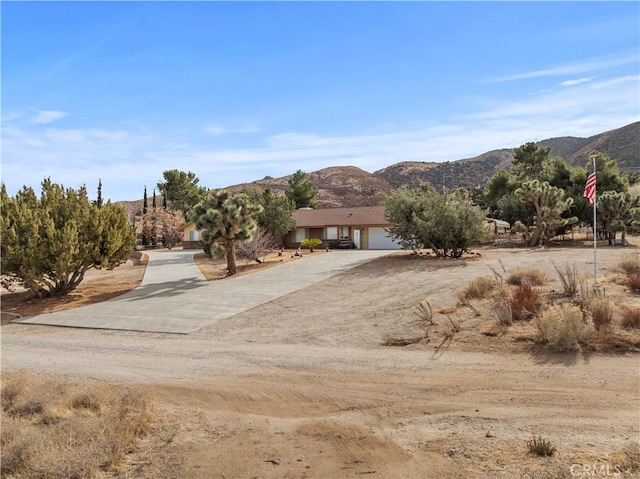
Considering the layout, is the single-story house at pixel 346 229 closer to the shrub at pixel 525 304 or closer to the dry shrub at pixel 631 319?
the shrub at pixel 525 304

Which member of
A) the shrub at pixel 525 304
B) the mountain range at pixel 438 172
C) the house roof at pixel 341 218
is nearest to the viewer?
the shrub at pixel 525 304

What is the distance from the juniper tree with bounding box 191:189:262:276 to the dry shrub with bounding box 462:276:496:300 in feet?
49.9

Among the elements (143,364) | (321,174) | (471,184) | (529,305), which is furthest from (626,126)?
(143,364)

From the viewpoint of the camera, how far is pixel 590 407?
6801mm

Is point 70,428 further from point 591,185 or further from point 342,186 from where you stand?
point 342,186

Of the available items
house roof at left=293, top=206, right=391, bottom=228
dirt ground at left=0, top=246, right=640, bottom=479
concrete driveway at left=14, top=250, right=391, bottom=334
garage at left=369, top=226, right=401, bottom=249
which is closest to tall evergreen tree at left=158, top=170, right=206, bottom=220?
house roof at left=293, top=206, right=391, bottom=228

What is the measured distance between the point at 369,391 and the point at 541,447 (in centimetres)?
315

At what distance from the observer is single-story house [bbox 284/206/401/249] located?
44031mm

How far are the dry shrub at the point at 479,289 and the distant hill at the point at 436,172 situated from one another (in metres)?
82.8

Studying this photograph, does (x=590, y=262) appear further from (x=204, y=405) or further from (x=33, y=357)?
(x=33, y=357)

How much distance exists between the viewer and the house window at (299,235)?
47375 mm

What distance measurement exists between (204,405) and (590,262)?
710 inches

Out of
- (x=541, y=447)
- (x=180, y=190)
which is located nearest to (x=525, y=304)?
(x=541, y=447)

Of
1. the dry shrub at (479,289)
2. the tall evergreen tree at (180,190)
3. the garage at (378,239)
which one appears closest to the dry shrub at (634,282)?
the dry shrub at (479,289)
